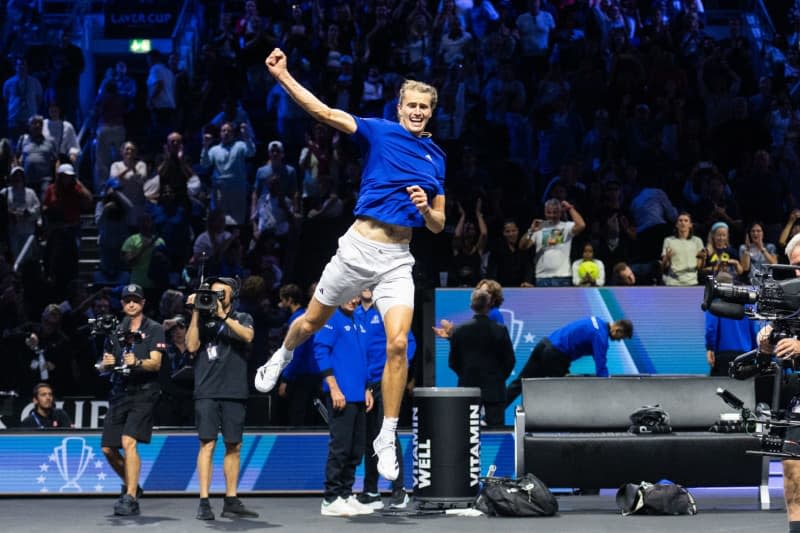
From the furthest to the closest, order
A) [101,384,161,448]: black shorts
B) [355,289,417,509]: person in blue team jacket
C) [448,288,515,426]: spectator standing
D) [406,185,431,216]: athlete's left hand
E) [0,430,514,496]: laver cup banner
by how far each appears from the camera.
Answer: [0,430,514,496]: laver cup banner → [448,288,515,426]: spectator standing → [355,289,417,509]: person in blue team jacket → [101,384,161,448]: black shorts → [406,185,431,216]: athlete's left hand

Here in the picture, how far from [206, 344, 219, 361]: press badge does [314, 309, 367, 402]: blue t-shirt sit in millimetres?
859

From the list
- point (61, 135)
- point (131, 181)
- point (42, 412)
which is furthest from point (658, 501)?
point (61, 135)

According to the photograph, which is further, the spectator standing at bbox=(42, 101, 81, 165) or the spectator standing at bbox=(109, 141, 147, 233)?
the spectator standing at bbox=(42, 101, 81, 165)

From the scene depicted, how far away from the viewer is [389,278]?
7.45 metres

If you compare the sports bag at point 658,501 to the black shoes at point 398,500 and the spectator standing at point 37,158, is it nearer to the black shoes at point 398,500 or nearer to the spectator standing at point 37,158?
→ the black shoes at point 398,500

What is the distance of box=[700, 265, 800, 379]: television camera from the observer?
6051 mm

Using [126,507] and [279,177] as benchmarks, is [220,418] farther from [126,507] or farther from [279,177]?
[279,177]

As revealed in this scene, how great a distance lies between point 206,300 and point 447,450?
2.12 m

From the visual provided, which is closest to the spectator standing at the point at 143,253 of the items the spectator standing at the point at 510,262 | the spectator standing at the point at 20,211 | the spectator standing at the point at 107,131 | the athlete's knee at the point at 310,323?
the spectator standing at the point at 20,211

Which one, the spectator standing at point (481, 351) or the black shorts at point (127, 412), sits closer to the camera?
the black shorts at point (127, 412)

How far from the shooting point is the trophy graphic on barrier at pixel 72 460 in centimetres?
1098

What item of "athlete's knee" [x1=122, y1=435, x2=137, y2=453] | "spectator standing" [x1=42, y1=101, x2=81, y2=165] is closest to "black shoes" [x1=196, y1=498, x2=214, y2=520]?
"athlete's knee" [x1=122, y1=435, x2=137, y2=453]

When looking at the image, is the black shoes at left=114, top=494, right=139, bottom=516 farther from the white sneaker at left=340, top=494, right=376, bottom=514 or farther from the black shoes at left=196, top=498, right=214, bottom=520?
the white sneaker at left=340, top=494, right=376, bottom=514

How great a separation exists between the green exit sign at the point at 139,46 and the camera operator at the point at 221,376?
11264mm
